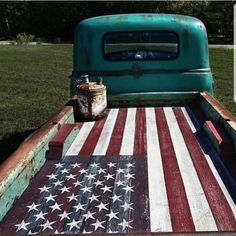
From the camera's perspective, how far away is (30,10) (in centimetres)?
4616

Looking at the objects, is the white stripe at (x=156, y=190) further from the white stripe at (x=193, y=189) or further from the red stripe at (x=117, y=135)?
the red stripe at (x=117, y=135)

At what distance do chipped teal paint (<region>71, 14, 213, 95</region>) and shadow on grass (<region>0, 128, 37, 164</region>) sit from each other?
156 centimetres

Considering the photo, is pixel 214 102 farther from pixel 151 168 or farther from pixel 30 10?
pixel 30 10

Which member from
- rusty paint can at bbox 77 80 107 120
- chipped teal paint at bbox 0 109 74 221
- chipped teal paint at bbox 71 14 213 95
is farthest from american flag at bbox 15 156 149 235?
chipped teal paint at bbox 71 14 213 95

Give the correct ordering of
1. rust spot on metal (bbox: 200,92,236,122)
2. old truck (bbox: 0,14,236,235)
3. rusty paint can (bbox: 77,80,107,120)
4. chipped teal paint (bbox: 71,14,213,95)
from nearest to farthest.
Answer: old truck (bbox: 0,14,236,235) → rust spot on metal (bbox: 200,92,236,122) → rusty paint can (bbox: 77,80,107,120) → chipped teal paint (bbox: 71,14,213,95)

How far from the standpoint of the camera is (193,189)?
267cm

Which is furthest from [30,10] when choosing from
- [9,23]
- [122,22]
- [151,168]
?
[151,168]

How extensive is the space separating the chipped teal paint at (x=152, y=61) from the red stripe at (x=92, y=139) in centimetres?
117

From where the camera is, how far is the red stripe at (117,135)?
11.3 ft

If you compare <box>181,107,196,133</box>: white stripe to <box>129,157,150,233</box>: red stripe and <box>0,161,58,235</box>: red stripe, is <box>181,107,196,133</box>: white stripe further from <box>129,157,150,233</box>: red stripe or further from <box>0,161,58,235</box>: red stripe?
<box>0,161,58,235</box>: red stripe

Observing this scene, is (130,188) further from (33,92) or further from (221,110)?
(33,92)

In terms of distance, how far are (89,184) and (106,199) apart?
0.27 m

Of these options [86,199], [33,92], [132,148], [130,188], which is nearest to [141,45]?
[132,148]

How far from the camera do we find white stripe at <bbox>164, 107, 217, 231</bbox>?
2.25 meters
